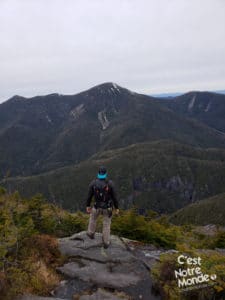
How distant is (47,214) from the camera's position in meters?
16.0

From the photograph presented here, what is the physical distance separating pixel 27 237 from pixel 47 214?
388 cm

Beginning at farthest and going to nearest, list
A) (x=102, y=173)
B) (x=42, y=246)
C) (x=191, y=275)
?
(x=102, y=173)
(x=42, y=246)
(x=191, y=275)

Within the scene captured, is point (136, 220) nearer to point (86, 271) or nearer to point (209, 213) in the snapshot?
point (86, 271)

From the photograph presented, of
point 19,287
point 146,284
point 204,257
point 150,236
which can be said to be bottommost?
point 150,236

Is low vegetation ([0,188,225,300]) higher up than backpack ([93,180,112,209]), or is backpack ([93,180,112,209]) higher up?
backpack ([93,180,112,209])

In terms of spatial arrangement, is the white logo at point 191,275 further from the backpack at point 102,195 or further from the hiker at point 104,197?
the backpack at point 102,195

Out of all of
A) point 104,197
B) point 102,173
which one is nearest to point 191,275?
point 104,197

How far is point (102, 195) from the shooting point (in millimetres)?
14133

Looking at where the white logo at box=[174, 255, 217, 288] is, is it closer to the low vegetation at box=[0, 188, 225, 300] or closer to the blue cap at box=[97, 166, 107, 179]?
the low vegetation at box=[0, 188, 225, 300]

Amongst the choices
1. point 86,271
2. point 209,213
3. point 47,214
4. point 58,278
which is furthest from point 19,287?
point 209,213

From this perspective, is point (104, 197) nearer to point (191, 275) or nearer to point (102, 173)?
point (102, 173)

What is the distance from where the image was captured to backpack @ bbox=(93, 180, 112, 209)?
1409 cm

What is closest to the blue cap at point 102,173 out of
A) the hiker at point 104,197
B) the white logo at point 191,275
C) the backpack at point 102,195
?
the hiker at point 104,197

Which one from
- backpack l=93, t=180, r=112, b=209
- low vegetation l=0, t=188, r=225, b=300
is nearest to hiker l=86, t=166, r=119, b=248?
backpack l=93, t=180, r=112, b=209
